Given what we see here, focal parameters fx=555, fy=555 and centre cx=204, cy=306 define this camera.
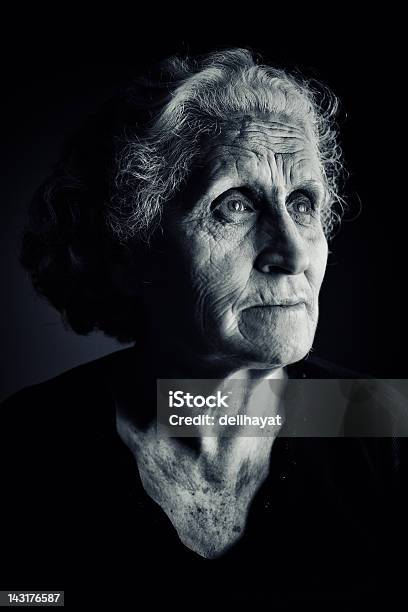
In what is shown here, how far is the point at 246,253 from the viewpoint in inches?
43.2

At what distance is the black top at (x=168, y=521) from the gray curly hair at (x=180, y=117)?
1.38ft

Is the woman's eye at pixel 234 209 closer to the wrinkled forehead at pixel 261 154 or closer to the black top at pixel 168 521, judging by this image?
the wrinkled forehead at pixel 261 154

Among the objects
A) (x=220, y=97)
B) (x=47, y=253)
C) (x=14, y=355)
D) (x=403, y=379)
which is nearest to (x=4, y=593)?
(x=14, y=355)

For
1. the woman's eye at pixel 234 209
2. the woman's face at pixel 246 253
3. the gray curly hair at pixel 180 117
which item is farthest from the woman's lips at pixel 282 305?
the gray curly hair at pixel 180 117

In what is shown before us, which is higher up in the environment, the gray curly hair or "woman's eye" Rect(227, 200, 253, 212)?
the gray curly hair

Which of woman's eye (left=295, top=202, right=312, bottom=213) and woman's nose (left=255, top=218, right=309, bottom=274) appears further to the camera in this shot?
woman's eye (left=295, top=202, right=312, bottom=213)

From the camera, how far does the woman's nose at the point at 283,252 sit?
107 centimetres

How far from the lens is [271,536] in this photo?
1188 mm

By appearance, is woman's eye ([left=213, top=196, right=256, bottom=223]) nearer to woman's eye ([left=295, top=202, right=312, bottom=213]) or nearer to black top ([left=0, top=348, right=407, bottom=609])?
woman's eye ([left=295, top=202, right=312, bottom=213])

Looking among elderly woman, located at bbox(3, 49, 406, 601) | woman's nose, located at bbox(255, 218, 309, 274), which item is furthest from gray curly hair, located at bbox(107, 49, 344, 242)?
woman's nose, located at bbox(255, 218, 309, 274)

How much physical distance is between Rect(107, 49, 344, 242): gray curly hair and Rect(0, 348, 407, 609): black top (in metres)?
0.42

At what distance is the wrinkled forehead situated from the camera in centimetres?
110

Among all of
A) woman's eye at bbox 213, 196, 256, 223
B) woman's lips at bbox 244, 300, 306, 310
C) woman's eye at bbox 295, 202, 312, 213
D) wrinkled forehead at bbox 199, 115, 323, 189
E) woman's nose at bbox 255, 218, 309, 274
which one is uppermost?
wrinkled forehead at bbox 199, 115, 323, 189

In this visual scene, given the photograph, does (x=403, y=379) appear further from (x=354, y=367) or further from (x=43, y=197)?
(x=43, y=197)
